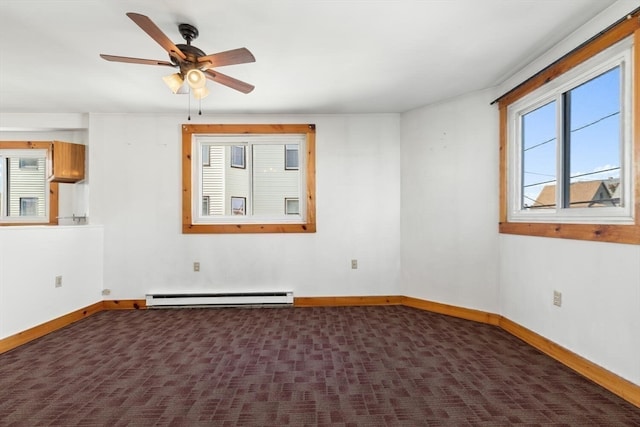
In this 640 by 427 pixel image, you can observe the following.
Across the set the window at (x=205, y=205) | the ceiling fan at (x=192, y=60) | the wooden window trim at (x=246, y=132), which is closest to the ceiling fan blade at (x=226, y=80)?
the ceiling fan at (x=192, y=60)

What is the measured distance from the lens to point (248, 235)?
3814 mm

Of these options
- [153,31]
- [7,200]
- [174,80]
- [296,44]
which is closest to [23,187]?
[7,200]

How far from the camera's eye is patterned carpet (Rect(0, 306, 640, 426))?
5.54ft

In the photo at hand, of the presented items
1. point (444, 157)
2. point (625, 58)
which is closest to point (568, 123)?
point (625, 58)

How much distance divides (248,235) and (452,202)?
8.19 ft

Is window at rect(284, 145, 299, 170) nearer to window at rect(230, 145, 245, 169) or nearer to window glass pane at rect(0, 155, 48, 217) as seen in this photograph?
window at rect(230, 145, 245, 169)

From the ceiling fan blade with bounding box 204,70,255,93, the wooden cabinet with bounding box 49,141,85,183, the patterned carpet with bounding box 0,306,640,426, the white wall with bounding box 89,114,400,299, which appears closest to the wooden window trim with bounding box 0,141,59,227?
the wooden cabinet with bounding box 49,141,85,183

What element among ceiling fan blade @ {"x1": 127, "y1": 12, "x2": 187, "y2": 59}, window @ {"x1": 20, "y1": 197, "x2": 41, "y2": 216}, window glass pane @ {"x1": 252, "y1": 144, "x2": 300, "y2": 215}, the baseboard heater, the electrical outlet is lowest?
the baseboard heater

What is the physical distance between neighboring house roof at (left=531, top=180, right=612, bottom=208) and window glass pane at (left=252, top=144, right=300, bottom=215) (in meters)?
2.70

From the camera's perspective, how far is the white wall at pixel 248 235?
3756 mm

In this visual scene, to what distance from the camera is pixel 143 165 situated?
3.79 metres

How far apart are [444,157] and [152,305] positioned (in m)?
3.95

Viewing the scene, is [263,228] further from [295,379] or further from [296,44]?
[296,44]

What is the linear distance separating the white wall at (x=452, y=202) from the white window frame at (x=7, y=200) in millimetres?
4709
